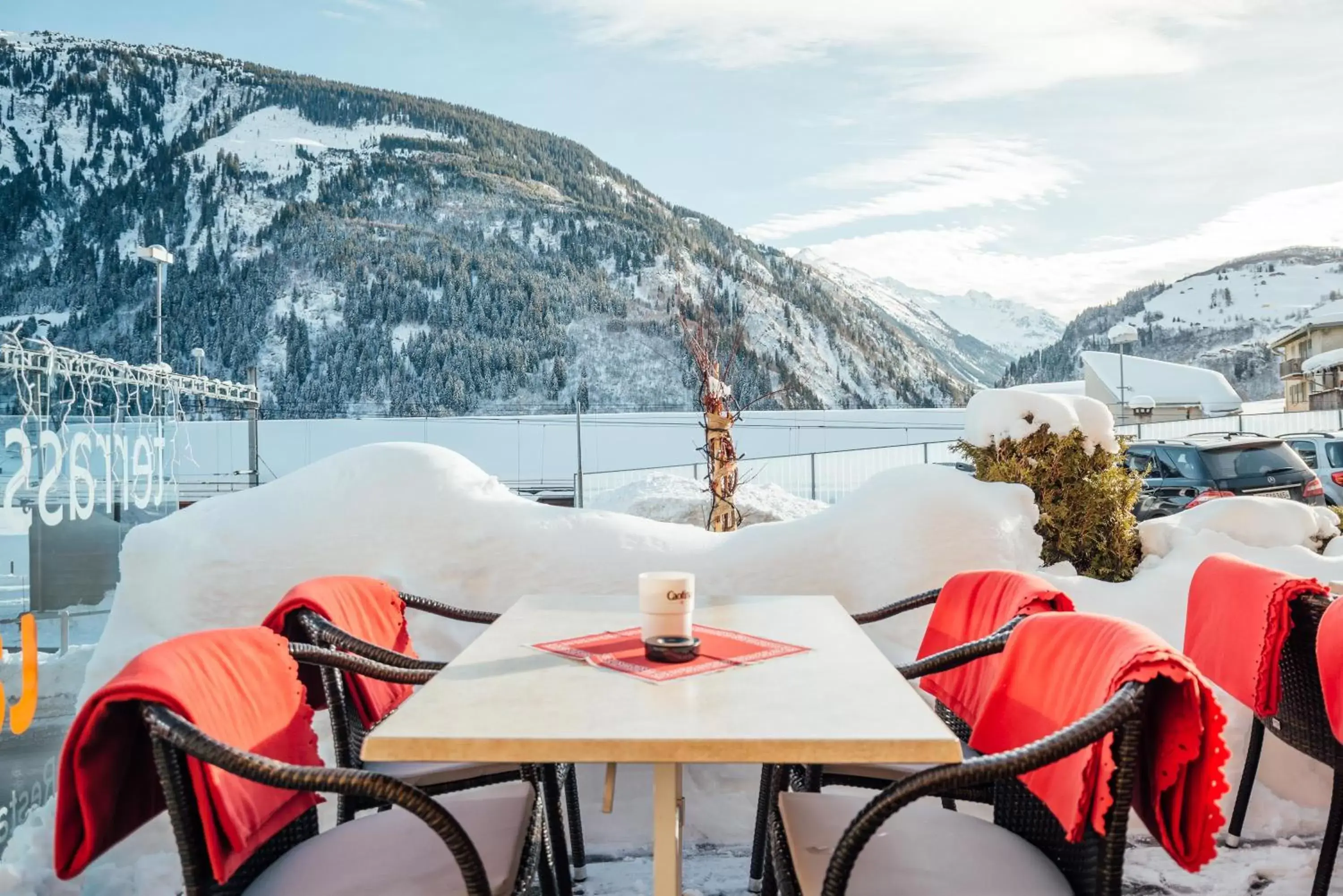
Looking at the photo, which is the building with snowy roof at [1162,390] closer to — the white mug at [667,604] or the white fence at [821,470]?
the white fence at [821,470]

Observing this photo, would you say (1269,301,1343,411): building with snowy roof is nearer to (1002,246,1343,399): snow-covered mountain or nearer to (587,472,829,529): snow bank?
(587,472,829,529): snow bank

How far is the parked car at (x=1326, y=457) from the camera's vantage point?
336 inches

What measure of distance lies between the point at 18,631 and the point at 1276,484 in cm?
789

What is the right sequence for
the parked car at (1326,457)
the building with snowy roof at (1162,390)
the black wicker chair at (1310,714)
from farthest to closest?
the building with snowy roof at (1162,390)
the parked car at (1326,457)
the black wicker chair at (1310,714)

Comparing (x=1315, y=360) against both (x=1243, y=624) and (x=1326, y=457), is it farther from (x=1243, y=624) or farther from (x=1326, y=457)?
(x=1243, y=624)

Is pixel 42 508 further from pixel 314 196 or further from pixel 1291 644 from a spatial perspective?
pixel 314 196

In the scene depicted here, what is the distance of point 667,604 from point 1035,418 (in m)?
2.51

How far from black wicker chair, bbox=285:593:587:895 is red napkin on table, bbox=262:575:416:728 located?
2 centimetres

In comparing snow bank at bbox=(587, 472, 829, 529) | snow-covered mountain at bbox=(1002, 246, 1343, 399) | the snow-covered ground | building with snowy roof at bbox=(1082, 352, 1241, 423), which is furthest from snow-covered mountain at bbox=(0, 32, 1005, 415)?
the snow-covered ground

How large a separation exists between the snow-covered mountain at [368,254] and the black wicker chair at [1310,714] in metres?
59.7

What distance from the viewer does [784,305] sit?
265ft

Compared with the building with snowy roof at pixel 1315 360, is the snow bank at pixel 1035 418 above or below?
below

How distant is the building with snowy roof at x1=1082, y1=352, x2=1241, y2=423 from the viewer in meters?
31.2

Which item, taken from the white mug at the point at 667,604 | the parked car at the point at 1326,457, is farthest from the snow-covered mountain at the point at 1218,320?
the white mug at the point at 667,604
